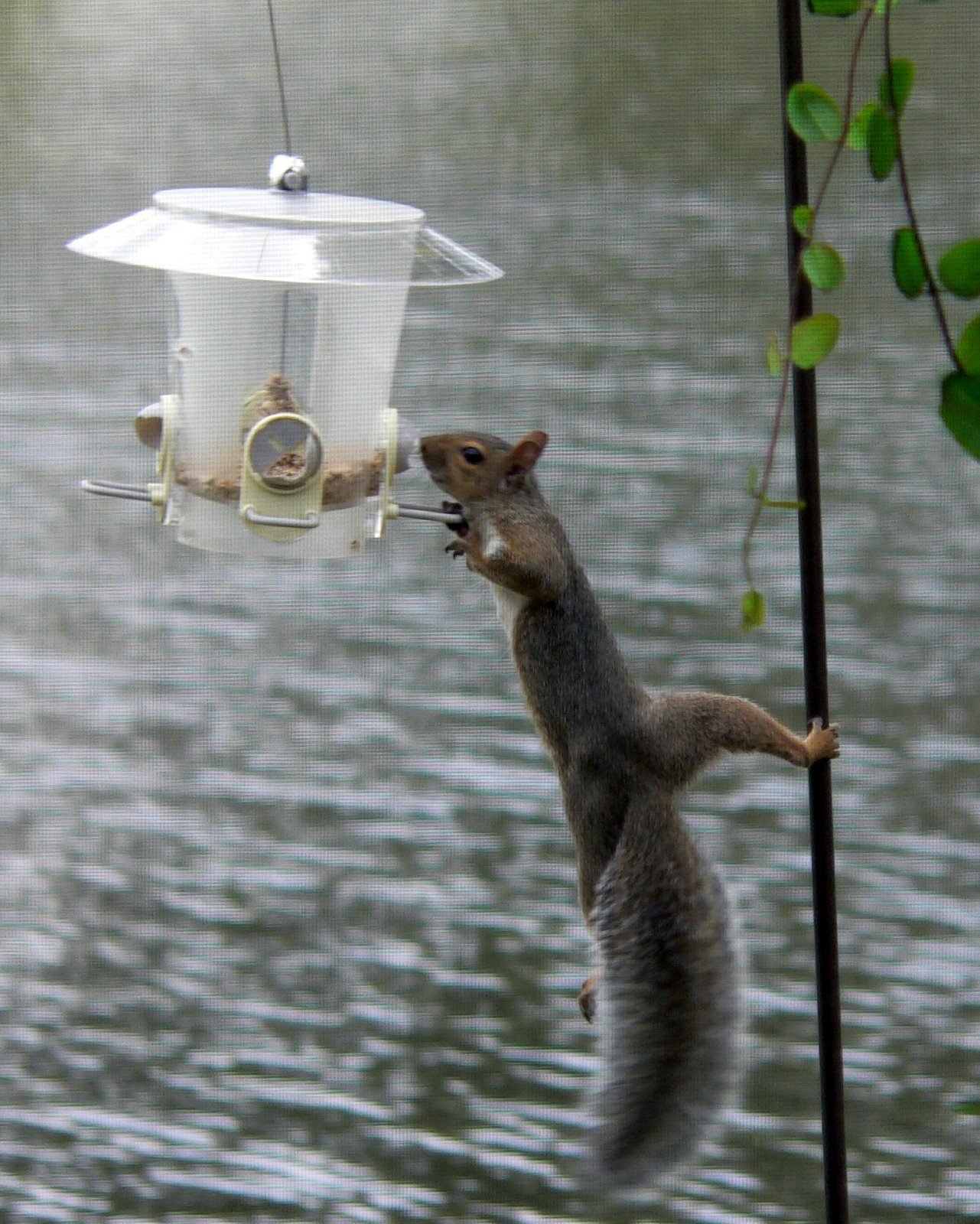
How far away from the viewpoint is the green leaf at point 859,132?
1.88ft

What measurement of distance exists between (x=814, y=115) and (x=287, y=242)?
0.49 m

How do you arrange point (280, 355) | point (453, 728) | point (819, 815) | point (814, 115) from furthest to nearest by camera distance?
1. point (453, 728)
2. point (280, 355)
3. point (819, 815)
4. point (814, 115)

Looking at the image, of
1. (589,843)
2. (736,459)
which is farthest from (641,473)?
(589,843)

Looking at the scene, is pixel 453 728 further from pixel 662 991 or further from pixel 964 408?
pixel 964 408

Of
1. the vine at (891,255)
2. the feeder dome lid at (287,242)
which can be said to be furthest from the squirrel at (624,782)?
the vine at (891,255)

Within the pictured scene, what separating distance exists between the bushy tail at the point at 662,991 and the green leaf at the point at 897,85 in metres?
0.64

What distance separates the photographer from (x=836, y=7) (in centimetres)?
53

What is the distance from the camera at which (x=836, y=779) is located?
323 centimetres

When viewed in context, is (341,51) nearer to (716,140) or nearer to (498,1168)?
(716,140)

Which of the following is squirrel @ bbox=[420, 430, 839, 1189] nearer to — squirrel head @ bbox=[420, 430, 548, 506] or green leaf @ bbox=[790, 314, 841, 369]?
squirrel head @ bbox=[420, 430, 548, 506]

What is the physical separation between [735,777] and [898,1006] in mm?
675

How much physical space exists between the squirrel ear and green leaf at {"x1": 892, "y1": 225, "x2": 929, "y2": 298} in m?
0.62

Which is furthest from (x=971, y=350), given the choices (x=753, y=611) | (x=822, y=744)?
(x=822, y=744)

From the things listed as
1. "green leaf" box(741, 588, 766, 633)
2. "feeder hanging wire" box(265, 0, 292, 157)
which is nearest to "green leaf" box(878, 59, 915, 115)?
"green leaf" box(741, 588, 766, 633)
